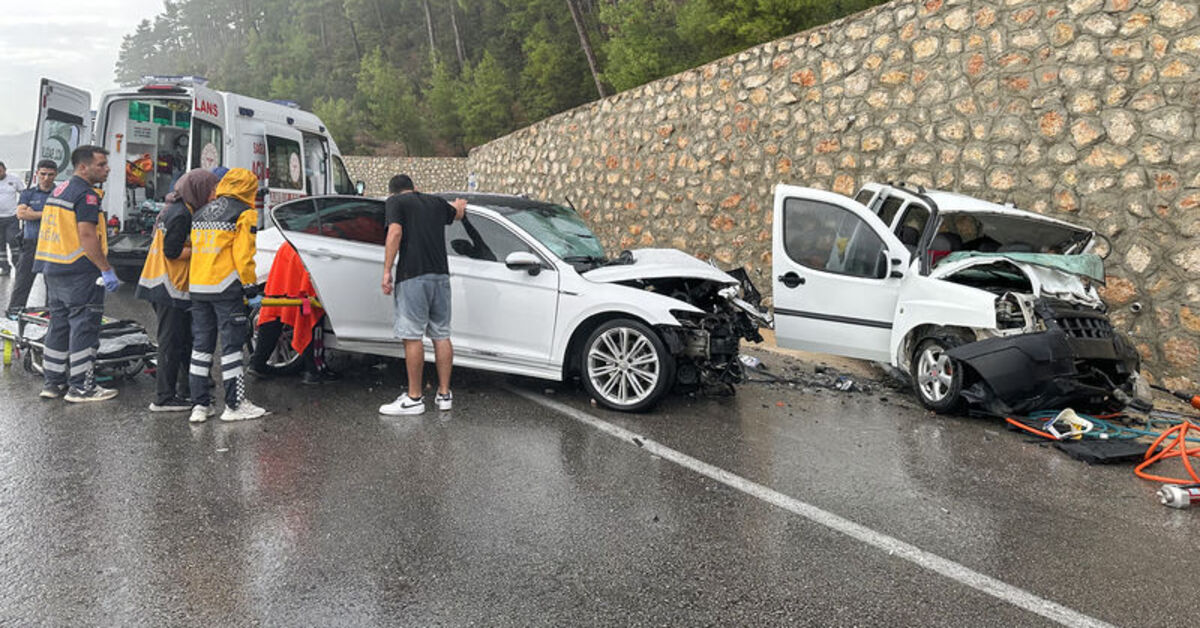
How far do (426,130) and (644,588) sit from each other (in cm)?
4168

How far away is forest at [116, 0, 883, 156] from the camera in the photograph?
59.2 ft

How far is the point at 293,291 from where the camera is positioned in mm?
6586

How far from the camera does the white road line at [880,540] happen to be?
3.11 m

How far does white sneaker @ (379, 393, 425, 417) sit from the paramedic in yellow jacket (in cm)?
89

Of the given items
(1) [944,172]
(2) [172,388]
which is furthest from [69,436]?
(1) [944,172]

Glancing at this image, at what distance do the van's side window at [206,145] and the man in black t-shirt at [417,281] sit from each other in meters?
5.73

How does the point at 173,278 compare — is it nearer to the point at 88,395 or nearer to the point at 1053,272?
the point at 88,395

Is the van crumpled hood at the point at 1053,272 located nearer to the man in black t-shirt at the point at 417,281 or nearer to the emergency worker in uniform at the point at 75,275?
the man in black t-shirt at the point at 417,281

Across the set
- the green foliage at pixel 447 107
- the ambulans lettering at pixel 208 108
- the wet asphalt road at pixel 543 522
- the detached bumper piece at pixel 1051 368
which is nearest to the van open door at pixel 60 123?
the ambulans lettering at pixel 208 108

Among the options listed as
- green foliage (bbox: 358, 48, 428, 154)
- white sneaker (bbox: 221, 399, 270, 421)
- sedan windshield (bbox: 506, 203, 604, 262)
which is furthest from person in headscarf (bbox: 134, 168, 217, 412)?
green foliage (bbox: 358, 48, 428, 154)

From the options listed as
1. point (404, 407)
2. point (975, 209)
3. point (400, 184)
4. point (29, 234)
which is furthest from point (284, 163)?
point (975, 209)

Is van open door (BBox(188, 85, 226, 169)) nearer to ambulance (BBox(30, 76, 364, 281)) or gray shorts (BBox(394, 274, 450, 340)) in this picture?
ambulance (BBox(30, 76, 364, 281))

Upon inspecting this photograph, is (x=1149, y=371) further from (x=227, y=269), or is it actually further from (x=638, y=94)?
(x=638, y=94)

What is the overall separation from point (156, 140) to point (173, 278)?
24.1 ft
